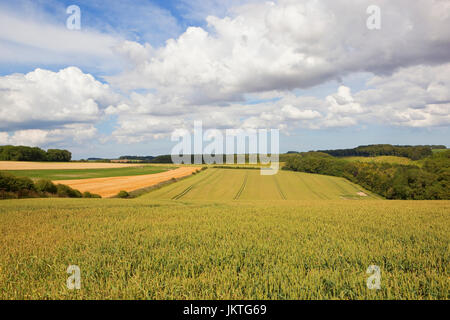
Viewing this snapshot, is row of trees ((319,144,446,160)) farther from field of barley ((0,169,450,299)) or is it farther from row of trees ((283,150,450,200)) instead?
field of barley ((0,169,450,299))

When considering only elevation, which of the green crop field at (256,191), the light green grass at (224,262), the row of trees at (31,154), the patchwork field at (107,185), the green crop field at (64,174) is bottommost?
the green crop field at (256,191)

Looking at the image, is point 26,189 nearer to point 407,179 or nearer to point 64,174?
point 64,174

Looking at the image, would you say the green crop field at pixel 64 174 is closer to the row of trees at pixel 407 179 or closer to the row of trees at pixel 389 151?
the row of trees at pixel 407 179

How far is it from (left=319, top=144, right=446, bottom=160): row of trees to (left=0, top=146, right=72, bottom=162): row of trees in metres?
185

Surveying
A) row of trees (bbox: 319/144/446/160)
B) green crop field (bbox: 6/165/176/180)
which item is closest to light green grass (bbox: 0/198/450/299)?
green crop field (bbox: 6/165/176/180)

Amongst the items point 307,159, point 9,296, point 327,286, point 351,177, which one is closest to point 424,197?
point 351,177

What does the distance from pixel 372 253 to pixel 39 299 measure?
696 cm

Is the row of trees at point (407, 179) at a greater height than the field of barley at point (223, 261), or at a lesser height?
lesser

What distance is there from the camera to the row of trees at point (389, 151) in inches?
5875

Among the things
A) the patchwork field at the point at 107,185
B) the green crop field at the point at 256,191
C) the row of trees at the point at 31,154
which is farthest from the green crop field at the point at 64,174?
the row of trees at the point at 31,154

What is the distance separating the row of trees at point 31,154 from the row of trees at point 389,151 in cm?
18492

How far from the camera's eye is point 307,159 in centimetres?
11369

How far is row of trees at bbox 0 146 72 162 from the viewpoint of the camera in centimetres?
8900
